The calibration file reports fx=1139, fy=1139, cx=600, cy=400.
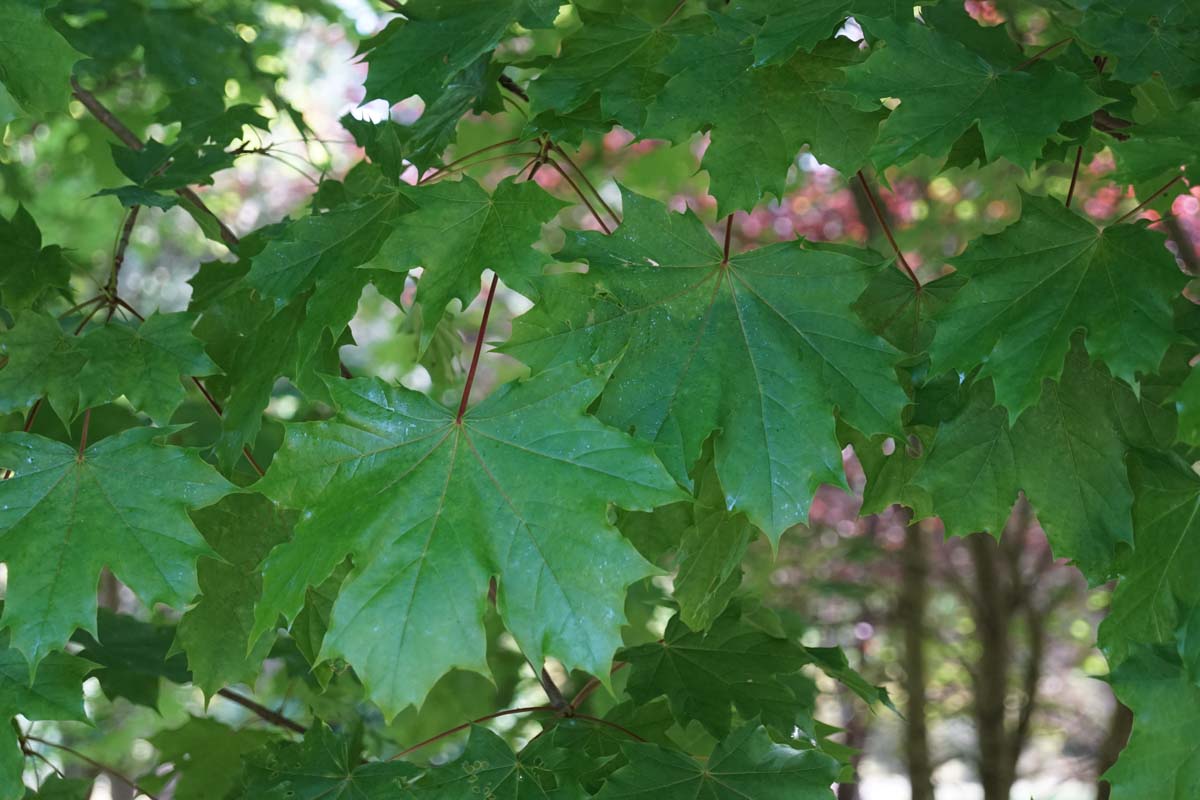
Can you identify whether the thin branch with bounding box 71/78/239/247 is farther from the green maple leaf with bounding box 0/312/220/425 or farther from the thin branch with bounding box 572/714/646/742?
the thin branch with bounding box 572/714/646/742

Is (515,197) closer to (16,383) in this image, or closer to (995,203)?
(16,383)

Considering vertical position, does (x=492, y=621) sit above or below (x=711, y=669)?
above

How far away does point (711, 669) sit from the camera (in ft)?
5.01

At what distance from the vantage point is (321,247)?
1.25 metres

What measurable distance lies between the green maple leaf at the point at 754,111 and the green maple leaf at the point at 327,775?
0.75 m

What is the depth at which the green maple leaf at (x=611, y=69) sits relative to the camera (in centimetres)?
122

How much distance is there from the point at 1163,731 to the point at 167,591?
1002 mm

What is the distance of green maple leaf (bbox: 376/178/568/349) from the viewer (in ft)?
3.77

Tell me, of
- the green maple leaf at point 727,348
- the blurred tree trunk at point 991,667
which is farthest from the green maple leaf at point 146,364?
the blurred tree trunk at point 991,667

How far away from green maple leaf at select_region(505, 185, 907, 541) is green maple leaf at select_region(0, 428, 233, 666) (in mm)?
379

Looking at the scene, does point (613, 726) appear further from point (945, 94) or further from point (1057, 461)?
Answer: point (945, 94)

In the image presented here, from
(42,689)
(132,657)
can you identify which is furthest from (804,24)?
(132,657)


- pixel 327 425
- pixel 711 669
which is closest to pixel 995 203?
pixel 711 669

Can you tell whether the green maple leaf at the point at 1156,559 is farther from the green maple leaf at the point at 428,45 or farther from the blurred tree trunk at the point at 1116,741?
the blurred tree trunk at the point at 1116,741
